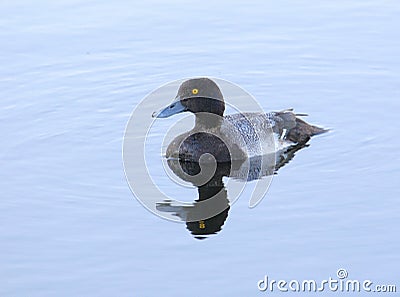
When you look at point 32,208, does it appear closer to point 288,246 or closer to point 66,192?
point 66,192

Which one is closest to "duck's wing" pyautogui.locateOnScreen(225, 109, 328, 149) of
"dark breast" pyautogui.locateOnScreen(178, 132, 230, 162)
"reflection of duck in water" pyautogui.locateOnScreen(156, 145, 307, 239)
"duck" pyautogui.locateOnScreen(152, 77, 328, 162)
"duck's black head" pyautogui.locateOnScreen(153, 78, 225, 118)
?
"duck" pyautogui.locateOnScreen(152, 77, 328, 162)

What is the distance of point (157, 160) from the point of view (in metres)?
10.8

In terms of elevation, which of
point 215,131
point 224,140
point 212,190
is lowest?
point 212,190

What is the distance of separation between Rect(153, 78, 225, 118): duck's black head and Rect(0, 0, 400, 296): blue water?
73cm

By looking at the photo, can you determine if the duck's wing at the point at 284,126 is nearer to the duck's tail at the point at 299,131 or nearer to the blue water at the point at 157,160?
the duck's tail at the point at 299,131

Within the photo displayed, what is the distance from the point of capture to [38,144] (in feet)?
36.6

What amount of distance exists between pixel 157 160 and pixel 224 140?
0.74m

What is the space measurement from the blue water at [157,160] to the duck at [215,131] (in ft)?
1.77

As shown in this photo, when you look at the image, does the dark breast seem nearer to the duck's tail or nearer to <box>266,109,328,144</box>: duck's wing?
<box>266,109,328,144</box>: duck's wing

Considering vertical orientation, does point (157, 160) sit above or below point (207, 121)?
below

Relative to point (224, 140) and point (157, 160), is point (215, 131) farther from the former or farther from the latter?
point (157, 160)

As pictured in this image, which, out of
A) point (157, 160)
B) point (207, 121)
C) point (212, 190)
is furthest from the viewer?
point (207, 121)

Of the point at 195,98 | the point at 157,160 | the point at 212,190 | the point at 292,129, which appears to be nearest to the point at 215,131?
the point at 195,98

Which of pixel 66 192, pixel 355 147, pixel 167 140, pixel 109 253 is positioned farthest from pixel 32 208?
pixel 355 147
